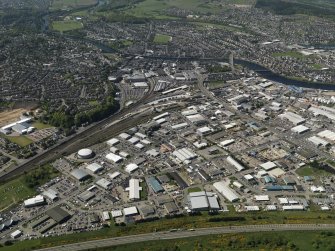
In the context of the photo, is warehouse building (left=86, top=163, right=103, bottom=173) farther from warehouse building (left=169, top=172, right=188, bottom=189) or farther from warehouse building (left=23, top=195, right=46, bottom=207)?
warehouse building (left=169, top=172, right=188, bottom=189)

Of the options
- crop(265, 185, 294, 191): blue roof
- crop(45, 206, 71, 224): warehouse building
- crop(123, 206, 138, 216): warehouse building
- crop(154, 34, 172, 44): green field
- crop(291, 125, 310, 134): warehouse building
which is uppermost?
crop(154, 34, 172, 44): green field

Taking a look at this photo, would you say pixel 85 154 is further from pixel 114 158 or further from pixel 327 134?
pixel 327 134

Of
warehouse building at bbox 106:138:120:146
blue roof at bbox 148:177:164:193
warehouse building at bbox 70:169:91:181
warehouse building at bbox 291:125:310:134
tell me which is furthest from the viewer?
warehouse building at bbox 291:125:310:134

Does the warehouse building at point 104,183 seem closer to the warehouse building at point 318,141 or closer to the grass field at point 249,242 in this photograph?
the grass field at point 249,242

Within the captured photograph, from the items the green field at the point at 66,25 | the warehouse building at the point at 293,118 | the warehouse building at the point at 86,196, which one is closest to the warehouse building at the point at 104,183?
the warehouse building at the point at 86,196

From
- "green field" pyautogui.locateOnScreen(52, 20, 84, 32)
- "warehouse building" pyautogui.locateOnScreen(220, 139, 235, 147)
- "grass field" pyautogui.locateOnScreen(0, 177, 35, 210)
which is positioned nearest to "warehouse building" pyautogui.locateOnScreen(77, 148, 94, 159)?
"grass field" pyautogui.locateOnScreen(0, 177, 35, 210)

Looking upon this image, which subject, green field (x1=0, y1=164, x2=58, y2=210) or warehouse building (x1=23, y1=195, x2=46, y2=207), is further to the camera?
green field (x1=0, y1=164, x2=58, y2=210)

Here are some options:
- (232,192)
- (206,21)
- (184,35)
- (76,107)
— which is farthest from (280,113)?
(206,21)
